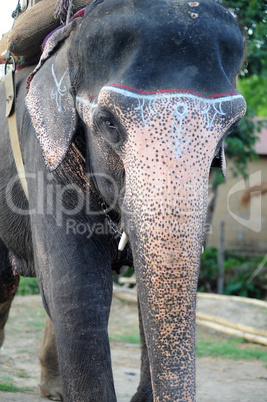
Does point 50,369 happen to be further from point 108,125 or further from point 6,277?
point 108,125

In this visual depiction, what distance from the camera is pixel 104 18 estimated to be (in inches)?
77.4

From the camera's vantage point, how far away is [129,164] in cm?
179

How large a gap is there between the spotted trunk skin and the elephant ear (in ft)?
1.39

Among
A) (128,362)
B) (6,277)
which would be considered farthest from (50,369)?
(128,362)

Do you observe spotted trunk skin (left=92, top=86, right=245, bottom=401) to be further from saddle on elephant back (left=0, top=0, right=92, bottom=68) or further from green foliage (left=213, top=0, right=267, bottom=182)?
green foliage (left=213, top=0, right=267, bottom=182)

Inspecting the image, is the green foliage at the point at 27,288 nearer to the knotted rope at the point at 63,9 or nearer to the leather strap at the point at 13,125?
the leather strap at the point at 13,125

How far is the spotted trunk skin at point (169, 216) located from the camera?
163 centimetres

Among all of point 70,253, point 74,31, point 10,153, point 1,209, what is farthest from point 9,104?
point 70,253

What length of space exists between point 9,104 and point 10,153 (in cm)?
23

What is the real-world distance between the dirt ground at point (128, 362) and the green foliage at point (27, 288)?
125cm

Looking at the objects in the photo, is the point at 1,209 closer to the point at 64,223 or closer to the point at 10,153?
the point at 10,153

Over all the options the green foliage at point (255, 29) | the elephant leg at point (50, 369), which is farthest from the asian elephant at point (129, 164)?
the green foliage at point (255, 29)

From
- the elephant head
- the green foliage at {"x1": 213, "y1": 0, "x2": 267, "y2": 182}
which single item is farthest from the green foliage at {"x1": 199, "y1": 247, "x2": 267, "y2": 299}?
the elephant head

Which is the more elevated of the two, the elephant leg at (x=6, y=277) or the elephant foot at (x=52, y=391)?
the elephant leg at (x=6, y=277)
